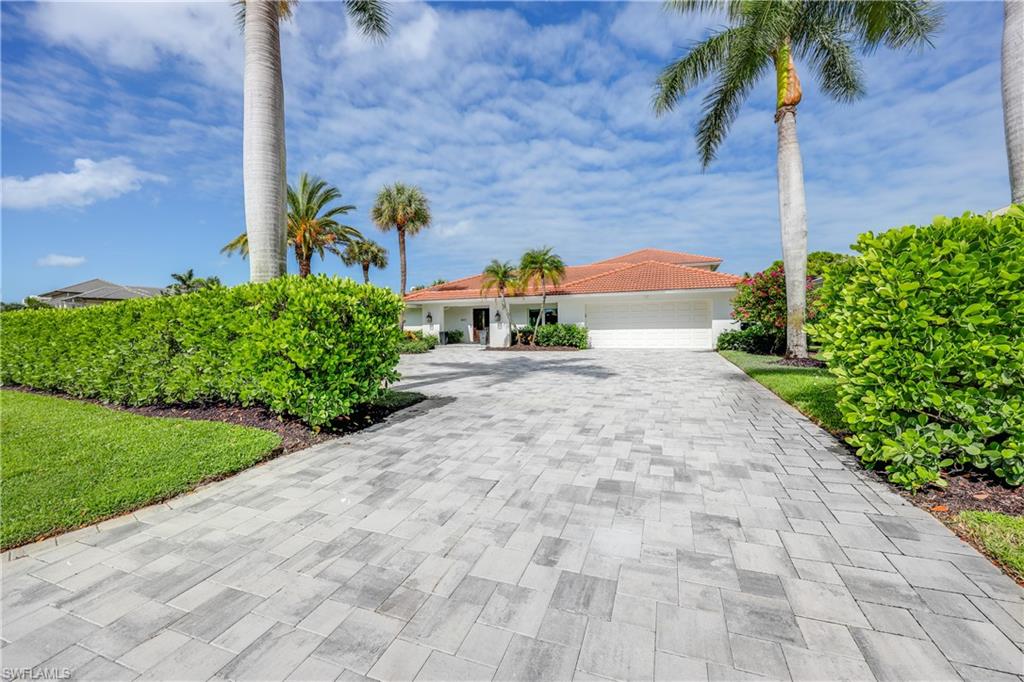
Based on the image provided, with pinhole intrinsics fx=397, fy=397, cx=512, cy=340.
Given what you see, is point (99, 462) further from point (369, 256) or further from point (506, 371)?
point (369, 256)

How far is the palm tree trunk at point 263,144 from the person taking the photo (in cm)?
627

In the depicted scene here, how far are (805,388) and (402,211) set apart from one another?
77.1 feet

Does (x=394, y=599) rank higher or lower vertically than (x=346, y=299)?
lower

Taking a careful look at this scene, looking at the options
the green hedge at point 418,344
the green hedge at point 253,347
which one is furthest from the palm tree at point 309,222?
the green hedge at point 253,347

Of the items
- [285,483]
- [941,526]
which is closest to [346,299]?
[285,483]

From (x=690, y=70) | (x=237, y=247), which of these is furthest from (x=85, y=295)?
(x=690, y=70)

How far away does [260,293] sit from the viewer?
18.2 ft

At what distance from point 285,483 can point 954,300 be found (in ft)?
20.1

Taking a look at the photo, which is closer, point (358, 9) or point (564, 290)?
point (358, 9)

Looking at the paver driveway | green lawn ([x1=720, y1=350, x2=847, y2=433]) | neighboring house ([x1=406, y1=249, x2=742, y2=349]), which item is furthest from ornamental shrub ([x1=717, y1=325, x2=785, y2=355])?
the paver driveway

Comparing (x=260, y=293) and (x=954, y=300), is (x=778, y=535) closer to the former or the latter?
(x=954, y=300)

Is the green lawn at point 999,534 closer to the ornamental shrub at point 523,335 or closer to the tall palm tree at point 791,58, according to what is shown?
the tall palm tree at point 791,58

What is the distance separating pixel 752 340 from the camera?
651 inches

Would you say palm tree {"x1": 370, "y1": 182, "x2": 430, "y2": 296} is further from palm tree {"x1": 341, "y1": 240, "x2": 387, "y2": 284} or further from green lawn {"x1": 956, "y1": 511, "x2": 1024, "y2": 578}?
green lawn {"x1": 956, "y1": 511, "x2": 1024, "y2": 578}
